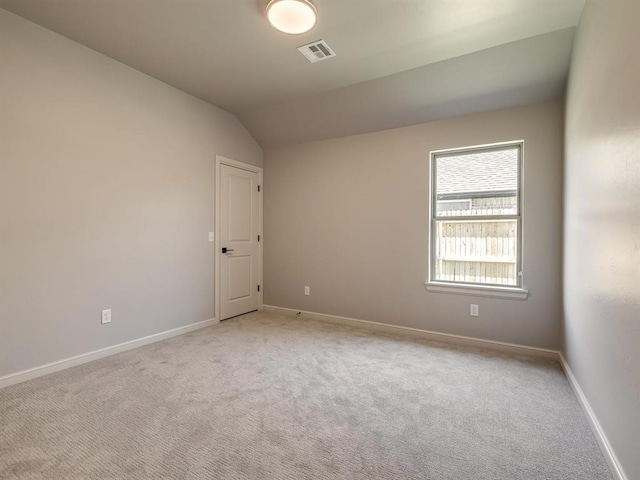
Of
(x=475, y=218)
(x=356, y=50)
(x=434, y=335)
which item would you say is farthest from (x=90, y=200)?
(x=475, y=218)

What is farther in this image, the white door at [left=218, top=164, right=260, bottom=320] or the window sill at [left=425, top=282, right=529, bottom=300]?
the white door at [left=218, top=164, right=260, bottom=320]

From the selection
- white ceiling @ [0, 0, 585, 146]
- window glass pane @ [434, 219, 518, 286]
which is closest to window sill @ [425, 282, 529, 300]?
window glass pane @ [434, 219, 518, 286]

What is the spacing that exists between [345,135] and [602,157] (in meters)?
2.86

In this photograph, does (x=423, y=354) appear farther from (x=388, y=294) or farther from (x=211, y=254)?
(x=211, y=254)

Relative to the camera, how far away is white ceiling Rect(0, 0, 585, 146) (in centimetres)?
230

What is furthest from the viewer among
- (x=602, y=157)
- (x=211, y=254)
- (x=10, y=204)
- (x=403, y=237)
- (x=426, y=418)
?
(x=211, y=254)

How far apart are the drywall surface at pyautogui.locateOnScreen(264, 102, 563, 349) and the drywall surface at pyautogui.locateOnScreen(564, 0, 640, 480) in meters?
0.61

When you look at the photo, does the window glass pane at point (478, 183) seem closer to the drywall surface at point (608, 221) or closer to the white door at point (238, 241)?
the drywall surface at point (608, 221)

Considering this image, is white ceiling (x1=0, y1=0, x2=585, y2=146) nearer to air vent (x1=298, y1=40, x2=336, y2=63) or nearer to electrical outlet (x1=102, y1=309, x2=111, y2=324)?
air vent (x1=298, y1=40, x2=336, y2=63)

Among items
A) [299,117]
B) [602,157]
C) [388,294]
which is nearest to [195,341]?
[388,294]

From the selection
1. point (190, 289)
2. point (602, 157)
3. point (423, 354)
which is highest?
point (602, 157)

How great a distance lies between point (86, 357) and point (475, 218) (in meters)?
4.15

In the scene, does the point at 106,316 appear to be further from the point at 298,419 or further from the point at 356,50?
the point at 356,50

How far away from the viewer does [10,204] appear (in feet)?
7.86
